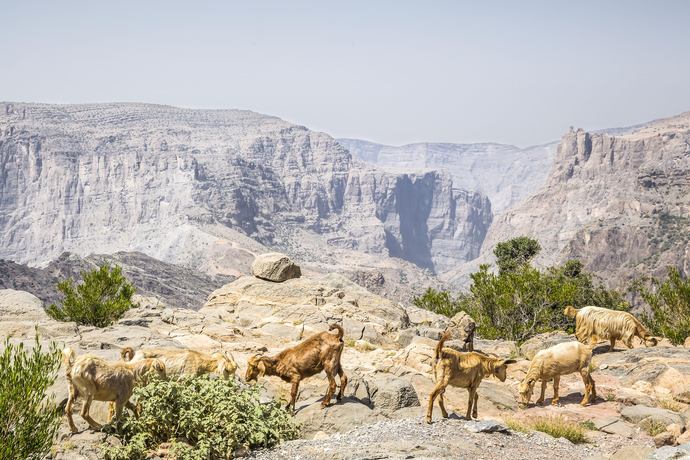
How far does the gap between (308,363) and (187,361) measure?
2.97 metres

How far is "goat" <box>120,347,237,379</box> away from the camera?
16.0 meters

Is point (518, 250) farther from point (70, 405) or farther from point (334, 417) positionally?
point (70, 405)

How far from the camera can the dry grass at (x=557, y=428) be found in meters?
15.5

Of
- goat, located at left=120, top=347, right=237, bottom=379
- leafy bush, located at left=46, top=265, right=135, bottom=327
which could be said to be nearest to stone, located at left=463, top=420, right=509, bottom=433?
goat, located at left=120, top=347, right=237, bottom=379

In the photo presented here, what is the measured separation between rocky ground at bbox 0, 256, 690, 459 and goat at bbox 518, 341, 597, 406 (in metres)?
0.39

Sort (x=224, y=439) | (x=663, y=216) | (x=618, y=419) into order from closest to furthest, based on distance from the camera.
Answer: (x=224, y=439), (x=618, y=419), (x=663, y=216)

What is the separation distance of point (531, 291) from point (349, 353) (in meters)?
26.3

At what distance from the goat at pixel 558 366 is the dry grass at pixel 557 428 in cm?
185

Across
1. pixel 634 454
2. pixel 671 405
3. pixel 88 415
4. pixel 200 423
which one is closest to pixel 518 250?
pixel 671 405

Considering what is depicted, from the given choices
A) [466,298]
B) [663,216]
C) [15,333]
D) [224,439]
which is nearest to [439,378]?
[224,439]

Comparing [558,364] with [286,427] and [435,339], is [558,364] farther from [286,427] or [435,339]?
[435,339]

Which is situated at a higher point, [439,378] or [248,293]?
[439,378]

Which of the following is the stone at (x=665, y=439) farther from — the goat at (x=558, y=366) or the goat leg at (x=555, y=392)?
the goat leg at (x=555, y=392)

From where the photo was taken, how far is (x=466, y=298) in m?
58.5
